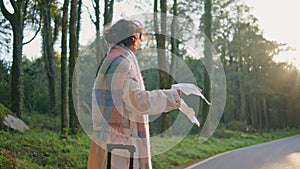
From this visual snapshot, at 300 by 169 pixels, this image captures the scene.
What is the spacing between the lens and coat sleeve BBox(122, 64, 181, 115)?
7.80 ft

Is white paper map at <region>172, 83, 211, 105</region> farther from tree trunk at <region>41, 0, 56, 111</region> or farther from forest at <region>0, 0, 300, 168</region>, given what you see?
tree trunk at <region>41, 0, 56, 111</region>

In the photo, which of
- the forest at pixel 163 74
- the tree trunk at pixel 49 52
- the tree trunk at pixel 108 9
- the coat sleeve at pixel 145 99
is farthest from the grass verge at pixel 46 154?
the tree trunk at pixel 49 52

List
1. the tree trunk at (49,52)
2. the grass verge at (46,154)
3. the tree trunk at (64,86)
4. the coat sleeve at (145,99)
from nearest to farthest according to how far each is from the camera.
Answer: the coat sleeve at (145,99), the grass verge at (46,154), the tree trunk at (64,86), the tree trunk at (49,52)

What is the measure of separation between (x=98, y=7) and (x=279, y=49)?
102ft

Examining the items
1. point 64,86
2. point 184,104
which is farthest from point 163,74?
point 184,104

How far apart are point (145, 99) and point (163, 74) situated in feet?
44.6

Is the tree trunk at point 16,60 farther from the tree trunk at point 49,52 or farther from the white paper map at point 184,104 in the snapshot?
the white paper map at point 184,104

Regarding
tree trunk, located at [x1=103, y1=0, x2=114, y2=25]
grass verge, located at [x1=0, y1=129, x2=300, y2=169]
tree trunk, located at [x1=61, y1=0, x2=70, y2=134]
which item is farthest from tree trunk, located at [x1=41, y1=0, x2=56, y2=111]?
grass verge, located at [x1=0, y1=129, x2=300, y2=169]

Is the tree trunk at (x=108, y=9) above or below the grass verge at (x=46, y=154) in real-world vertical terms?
above

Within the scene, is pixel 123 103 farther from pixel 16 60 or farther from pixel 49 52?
pixel 49 52

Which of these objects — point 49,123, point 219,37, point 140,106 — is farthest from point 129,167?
point 219,37

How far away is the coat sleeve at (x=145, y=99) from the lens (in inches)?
93.7

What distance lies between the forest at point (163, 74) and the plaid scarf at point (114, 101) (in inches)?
440

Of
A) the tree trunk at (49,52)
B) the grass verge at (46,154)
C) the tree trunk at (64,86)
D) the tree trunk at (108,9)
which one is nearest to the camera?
the grass verge at (46,154)
